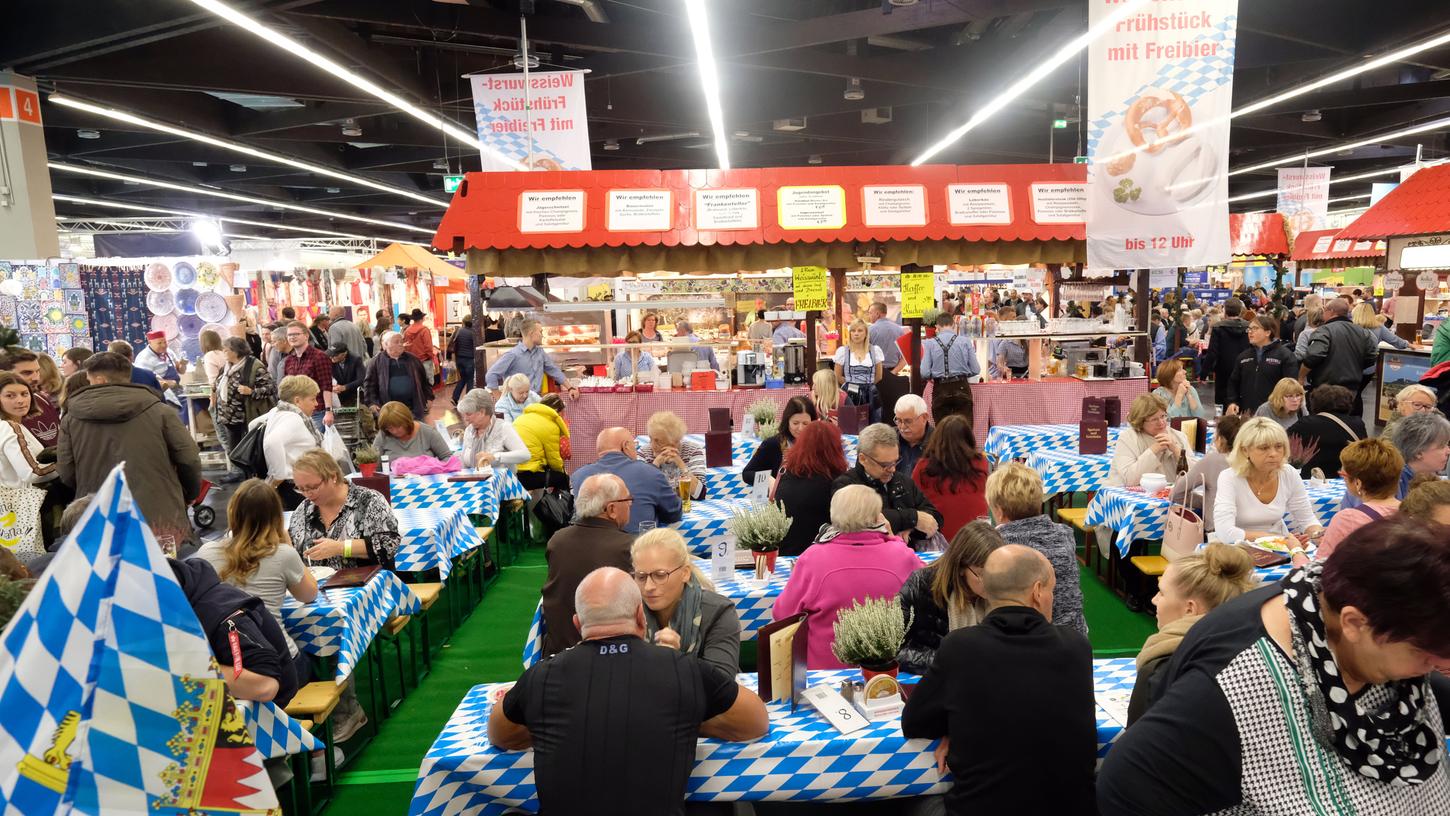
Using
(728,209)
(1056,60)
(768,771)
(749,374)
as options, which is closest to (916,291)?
(749,374)

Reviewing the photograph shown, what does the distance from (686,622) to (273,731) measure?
1457mm

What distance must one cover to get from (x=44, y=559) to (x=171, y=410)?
2.15 meters

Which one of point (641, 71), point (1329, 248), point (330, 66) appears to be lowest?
point (1329, 248)

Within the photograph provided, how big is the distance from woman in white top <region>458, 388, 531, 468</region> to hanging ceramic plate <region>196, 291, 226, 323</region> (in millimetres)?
7774

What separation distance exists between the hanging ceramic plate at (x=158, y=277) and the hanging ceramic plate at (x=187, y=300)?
190mm

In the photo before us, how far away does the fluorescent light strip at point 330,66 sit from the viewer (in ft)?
22.4

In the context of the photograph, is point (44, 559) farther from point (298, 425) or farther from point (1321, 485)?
point (1321, 485)

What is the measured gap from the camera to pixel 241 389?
8.88m

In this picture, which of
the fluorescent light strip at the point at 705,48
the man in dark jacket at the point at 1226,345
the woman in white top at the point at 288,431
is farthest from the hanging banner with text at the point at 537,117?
the man in dark jacket at the point at 1226,345

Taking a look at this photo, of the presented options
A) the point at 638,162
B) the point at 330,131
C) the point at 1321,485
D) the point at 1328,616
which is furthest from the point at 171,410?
the point at 638,162

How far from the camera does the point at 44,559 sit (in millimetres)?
3777

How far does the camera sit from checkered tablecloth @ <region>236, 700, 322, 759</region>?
3064mm

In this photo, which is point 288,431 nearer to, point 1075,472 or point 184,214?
point 1075,472

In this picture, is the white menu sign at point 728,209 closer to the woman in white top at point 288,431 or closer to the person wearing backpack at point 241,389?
the woman in white top at point 288,431
